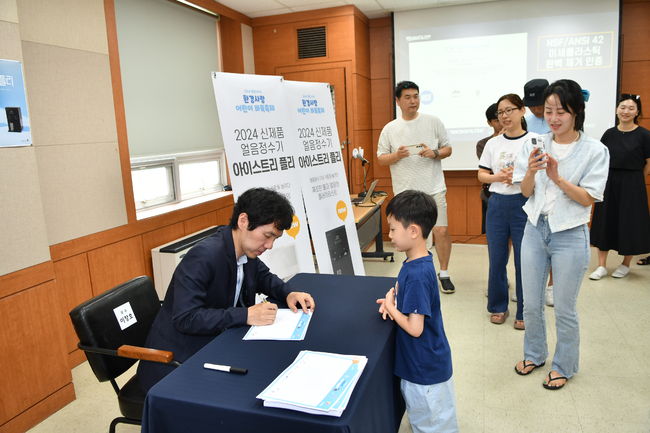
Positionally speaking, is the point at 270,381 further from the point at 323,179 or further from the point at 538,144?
the point at 323,179

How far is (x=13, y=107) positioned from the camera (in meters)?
2.35

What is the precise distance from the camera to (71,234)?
3.05 m

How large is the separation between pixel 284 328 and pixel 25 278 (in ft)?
5.11

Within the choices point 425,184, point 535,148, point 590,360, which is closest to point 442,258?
point 425,184

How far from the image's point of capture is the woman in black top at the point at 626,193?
4027 millimetres

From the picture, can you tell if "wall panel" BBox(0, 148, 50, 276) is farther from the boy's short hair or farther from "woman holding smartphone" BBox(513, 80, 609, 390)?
"woman holding smartphone" BBox(513, 80, 609, 390)

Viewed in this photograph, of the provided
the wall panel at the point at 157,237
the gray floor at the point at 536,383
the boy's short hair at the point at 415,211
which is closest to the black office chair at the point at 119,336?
the gray floor at the point at 536,383

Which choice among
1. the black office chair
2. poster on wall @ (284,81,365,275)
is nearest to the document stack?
the black office chair

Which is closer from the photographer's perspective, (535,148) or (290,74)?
(535,148)

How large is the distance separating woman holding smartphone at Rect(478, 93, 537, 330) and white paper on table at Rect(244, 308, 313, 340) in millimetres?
1800

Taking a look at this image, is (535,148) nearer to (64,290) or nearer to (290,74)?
(64,290)

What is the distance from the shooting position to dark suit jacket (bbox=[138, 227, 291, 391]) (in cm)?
171

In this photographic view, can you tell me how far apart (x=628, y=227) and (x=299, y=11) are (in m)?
3.86

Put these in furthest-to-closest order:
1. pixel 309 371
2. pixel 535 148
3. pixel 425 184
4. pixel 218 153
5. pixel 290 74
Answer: pixel 290 74 < pixel 218 153 < pixel 425 184 < pixel 535 148 < pixel 309 371
